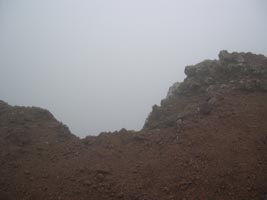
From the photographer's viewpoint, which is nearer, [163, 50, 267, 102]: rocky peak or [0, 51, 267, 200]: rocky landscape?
[0, 51, 267, 200]: rocky landscape

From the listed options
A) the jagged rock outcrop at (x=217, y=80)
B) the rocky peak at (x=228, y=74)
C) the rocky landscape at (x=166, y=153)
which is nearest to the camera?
the rocky landscape at (x=166, y=153)

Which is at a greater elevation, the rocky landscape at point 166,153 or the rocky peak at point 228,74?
the rocky peak at point 228,74

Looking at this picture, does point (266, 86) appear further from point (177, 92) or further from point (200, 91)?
point (177, 92)

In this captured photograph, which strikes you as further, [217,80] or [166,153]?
[217,80]

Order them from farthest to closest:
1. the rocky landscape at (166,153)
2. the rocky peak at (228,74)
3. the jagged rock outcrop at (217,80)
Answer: the rocky peak at (228,74) → the jagged rock outcrop at (217,80) → the rocky landscape at (166,153)

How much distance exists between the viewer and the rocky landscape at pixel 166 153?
8.00 metres

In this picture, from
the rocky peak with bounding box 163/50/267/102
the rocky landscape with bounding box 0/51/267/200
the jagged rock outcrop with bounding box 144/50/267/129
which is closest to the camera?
the rocky landscape with bounding box 0/51/267/200

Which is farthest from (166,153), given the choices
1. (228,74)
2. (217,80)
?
(228,74)

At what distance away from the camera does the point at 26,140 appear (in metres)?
11.2

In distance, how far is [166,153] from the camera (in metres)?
9.48

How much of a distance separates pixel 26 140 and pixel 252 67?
1406 centimetres

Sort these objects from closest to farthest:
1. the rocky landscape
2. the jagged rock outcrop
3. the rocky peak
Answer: the rocky landscape < the jagged rock outcrop < the rocky peak

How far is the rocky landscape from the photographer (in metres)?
8.00

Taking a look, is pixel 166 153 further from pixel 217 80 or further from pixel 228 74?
pixel 228 74
